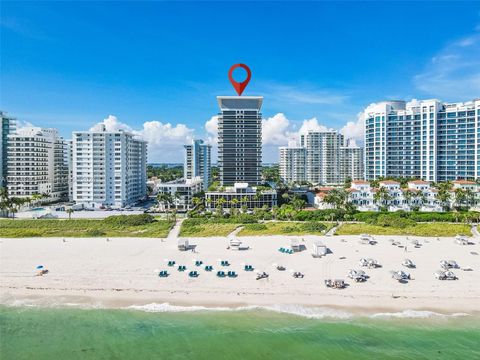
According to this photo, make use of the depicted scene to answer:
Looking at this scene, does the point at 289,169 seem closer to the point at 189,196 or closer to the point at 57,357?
the point at 189,196

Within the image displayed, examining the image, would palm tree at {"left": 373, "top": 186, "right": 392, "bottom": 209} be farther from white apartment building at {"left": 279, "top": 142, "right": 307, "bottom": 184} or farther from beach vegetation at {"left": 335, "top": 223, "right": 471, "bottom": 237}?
white apartment building at {"left": 279, "top": 142, "right": 307, "bottom": 184}

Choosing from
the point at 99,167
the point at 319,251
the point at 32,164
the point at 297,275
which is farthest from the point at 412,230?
the point at 32,164

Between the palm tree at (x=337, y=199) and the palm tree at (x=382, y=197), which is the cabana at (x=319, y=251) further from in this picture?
the palm tree at (x=382, y=197)

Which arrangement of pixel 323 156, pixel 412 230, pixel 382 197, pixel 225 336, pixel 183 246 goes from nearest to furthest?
pixel 225 336 < pixel 183 246 < pixel 412 230 < pixel 382 197 < pixel 323 156

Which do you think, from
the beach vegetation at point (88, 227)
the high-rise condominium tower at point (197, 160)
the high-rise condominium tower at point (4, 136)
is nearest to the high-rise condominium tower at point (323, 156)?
the high-rise condominium tower at point (197, 160)

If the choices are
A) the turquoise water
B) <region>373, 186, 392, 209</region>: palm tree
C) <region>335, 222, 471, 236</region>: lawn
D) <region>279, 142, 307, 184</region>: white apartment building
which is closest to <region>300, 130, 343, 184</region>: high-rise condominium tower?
<region>279, 142, 307, 184</region>: white apartment building

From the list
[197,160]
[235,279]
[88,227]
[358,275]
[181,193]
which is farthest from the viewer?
[197,160]

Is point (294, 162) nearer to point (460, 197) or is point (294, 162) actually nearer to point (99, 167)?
point (460, 197)
